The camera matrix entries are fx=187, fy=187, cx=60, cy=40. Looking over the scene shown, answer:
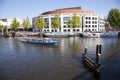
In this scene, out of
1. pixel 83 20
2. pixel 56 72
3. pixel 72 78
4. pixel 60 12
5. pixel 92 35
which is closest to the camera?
pixel 72 78

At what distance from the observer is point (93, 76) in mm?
16641

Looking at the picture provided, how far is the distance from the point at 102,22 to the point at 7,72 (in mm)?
133255

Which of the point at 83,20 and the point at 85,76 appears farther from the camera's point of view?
the point at 83,20

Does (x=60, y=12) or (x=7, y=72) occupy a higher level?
(x=60, y=12)

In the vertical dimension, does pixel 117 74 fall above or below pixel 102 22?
below

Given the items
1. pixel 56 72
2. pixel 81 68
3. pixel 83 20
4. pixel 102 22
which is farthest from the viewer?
pixel 102 22

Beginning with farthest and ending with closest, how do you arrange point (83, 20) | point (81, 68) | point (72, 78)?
point (83, 20) < point (81, 68) < point (72, 78)

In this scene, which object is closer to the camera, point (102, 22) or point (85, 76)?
point (85, 76)

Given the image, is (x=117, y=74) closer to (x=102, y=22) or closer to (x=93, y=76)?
(x=93, y=76)

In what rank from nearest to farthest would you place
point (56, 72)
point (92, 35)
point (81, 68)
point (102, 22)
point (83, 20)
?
point (56, 72), point (81, 68), point (92, 35), point (83, 20), point (102, 22)

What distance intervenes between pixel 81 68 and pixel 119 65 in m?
4.30

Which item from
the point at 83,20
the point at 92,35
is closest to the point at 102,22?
the point at 83,20

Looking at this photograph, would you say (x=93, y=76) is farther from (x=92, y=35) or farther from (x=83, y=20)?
(x=83, y=20)

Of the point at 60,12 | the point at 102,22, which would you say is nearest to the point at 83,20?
the point at 60,12
